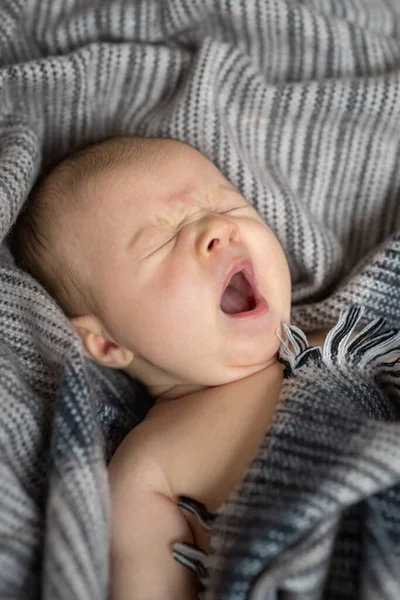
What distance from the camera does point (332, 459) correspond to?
0.76 metres

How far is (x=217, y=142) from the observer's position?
1147 mm

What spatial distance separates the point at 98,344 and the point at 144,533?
28 centimetres

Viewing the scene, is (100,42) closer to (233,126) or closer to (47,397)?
(233,126)

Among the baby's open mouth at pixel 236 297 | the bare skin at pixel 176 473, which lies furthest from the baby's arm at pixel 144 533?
the baby's open mouth at pixel 236 297

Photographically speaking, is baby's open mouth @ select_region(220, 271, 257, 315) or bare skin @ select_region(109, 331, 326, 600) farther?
baby's open mouth @ select_region(220, 271, 257, 315)

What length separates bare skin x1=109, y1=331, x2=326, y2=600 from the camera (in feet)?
2.78

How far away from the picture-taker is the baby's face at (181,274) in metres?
0.92

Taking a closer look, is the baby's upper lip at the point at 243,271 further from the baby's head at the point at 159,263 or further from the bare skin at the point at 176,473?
the bare skin at the point at 176,473

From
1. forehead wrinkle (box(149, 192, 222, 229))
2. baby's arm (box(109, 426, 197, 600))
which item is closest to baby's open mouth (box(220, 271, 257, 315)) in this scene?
forehead wrinkle (box(149, 192, 222, 229))

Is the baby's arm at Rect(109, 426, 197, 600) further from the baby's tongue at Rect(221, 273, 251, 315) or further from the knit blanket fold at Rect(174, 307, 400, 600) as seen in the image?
the baby's tongue at Rect(221, 273, 251, 315)

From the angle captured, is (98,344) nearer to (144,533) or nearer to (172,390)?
(172,390)

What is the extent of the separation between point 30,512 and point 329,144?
762 mm

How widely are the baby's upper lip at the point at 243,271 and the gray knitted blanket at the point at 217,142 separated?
16cm

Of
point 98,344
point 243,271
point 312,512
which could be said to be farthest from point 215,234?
point 312,512
